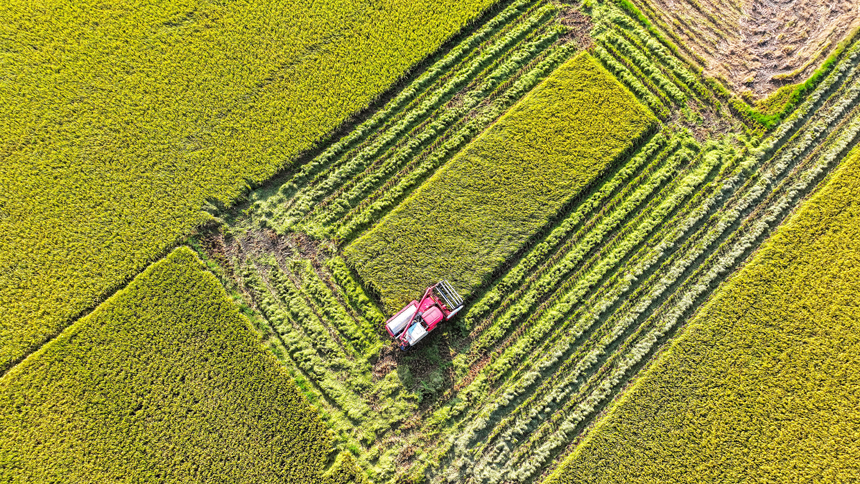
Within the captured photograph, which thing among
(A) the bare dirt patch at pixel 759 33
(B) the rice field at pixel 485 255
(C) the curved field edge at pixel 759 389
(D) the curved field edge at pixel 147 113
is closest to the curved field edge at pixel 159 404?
(B) the rice field at pixel 485 255

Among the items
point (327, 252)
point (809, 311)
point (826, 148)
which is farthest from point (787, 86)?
point (327, 252)

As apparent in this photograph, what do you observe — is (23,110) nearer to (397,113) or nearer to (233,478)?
(397,113)

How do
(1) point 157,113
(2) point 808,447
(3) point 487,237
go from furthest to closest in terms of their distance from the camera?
1. (1) point 157,113
2. (3) point 487,237
3. (2) point 808,447

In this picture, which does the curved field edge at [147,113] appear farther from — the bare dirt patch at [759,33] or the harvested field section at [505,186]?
the bare dirt patch at [759,33]

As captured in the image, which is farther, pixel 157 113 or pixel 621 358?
pixel 157 113

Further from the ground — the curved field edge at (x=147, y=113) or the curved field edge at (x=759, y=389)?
the curved field edge at (x=147, y=113)

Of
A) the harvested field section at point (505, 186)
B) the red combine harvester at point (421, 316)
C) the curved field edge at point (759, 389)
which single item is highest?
the harvested field section at point (505, 186)
